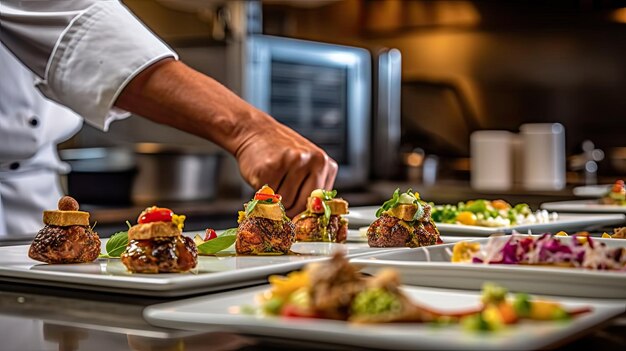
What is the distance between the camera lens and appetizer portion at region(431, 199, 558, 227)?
6.86 ft

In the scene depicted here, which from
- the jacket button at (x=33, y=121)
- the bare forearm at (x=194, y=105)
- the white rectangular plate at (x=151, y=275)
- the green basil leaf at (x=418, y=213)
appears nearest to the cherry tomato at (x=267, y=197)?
the white rectangular plate at (x=151, y=275)

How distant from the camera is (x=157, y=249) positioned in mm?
1199

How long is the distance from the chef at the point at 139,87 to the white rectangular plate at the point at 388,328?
101 cm

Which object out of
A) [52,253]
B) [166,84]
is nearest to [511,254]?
[52,253]

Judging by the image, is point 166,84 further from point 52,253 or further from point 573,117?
point 573,117

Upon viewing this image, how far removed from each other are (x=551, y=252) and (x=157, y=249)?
0.52m

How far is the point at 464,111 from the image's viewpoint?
667cm

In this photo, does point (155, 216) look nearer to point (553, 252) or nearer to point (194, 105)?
point (553, 252)

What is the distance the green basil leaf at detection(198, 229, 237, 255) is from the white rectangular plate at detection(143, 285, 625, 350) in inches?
20.8

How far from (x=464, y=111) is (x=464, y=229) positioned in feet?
16.0

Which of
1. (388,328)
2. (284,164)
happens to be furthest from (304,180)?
(388,328)

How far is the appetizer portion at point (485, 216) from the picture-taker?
2.09 m

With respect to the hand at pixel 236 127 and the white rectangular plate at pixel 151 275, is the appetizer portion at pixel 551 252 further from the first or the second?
the hand at pixel 236 127

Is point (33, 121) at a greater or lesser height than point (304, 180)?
greater
